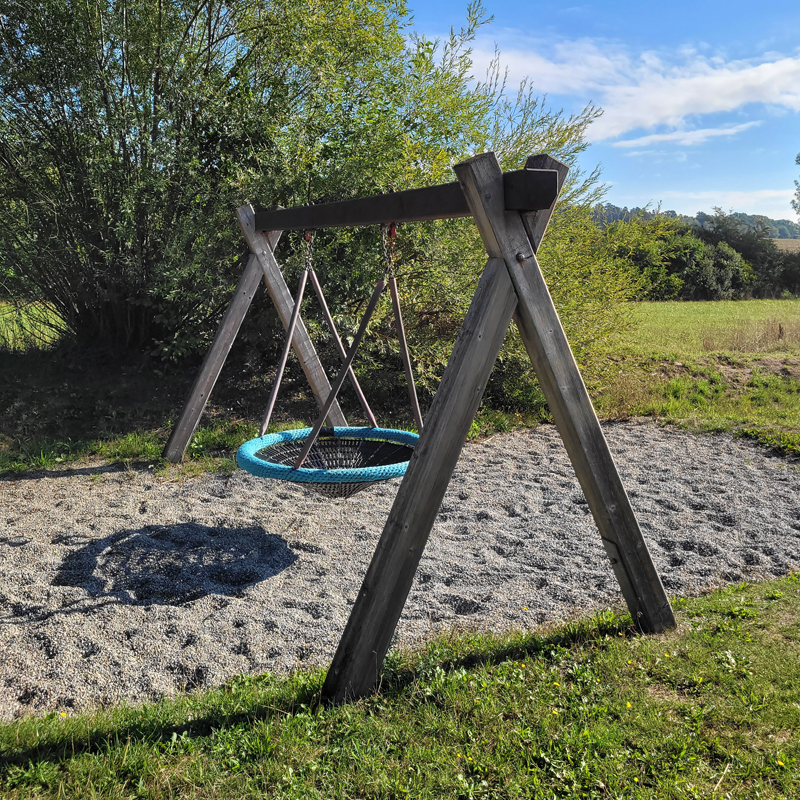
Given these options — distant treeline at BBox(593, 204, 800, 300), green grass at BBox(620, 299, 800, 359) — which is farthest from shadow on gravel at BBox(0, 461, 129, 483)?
distant treeline at BBox(593, 204, 800, 300)

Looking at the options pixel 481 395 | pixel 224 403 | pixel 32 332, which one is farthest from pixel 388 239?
pixel 32 332

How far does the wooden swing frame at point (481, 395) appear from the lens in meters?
2.46

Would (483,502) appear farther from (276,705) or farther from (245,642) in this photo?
(276,705)

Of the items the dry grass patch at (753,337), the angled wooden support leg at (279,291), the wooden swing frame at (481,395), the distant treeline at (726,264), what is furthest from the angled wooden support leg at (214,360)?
the distant treeline at (726,264)

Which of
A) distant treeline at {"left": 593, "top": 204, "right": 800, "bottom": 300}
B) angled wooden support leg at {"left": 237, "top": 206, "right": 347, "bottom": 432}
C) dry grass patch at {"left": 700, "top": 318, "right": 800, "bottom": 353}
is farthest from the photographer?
distant treeline at {"left": 593, "top": 204, "right": 800, "bottom": 300}

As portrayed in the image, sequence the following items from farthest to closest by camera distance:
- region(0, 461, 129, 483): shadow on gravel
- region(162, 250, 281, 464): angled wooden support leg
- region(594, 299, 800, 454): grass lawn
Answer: region(594, 299, 800, 454): grass lawn, region(0, 461, 129, 483): shadow on gravel, region(162, 250, 281, 464): angled wooden support leg

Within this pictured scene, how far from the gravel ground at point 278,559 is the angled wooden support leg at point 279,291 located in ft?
2.93

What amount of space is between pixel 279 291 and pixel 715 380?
6.44 metres

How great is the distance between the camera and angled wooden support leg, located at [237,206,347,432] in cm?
513

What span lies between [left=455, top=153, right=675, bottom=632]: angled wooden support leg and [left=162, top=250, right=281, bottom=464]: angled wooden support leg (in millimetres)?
3042

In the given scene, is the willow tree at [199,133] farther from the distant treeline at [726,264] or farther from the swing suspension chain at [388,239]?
the distant treeline at [726,264]

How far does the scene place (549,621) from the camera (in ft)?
10.7

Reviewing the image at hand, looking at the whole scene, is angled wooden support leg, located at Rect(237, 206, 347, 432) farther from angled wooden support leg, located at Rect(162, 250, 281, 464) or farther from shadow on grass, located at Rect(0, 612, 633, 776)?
shadow on grass, located at Rect(0, 612, 633, 776)

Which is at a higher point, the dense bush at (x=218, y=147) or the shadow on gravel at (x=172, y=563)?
the dense bush at (x=218, y=147)
